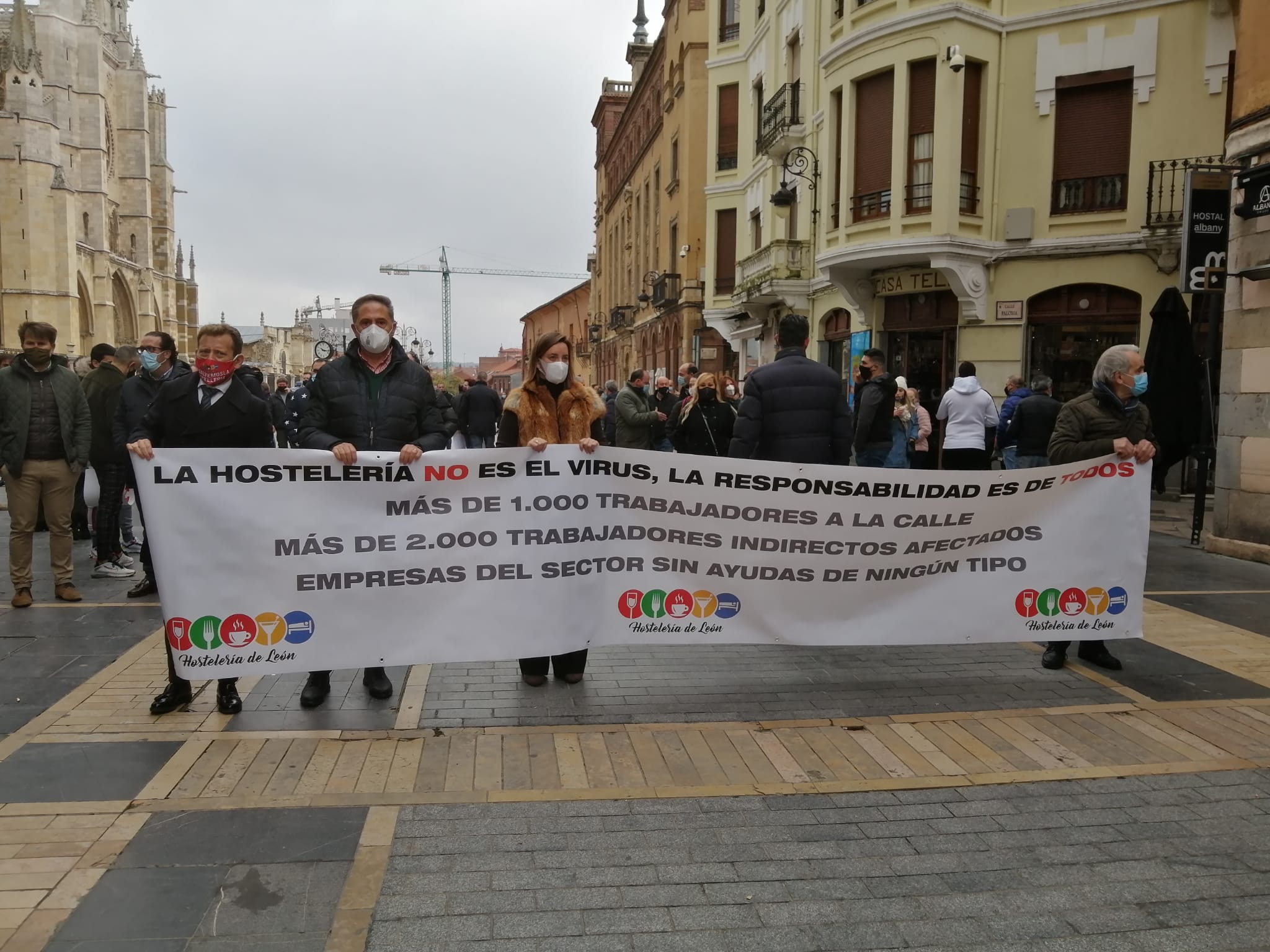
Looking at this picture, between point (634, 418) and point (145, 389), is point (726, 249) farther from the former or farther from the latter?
point (145, 389)

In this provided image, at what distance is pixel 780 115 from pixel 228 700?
22.4 metres

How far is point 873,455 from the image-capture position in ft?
32.2

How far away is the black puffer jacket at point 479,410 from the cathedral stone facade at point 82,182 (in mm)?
54632

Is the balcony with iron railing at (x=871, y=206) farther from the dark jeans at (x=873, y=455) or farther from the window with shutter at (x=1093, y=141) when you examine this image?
the dark jeans at (x=873, y=455)

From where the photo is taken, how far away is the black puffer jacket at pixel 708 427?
36.6 feet

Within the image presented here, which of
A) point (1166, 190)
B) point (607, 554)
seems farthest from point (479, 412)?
point (607, 554)

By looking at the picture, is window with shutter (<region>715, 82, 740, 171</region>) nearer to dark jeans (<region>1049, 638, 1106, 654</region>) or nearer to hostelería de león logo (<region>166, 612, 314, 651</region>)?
dark jeans (<region>1049, 638, 1106, 654</region>)

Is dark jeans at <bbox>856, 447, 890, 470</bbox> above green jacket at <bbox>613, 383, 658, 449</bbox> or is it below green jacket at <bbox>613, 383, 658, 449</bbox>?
below

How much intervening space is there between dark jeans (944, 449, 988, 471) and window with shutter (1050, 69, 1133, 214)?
770cm

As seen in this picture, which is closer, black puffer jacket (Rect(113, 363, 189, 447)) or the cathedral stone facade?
black puffer jacket (Rect(113, 363, 189, 447))

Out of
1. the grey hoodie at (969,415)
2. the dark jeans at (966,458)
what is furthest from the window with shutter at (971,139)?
the dark jeans at (966,458)

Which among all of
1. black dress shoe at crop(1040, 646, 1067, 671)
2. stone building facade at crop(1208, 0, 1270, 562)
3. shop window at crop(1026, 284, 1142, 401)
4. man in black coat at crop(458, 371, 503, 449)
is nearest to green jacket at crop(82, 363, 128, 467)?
black dress shoe at crop(1040, 646, 1067, 671)

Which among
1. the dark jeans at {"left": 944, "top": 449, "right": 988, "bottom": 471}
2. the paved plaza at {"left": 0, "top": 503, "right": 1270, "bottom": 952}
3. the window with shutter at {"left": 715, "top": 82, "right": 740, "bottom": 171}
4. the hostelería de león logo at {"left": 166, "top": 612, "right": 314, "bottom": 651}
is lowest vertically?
the paved plaza at {"left": 0, "top": 503, "right": 1270, "bottom": 952}

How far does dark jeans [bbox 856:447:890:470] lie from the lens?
385 inches
